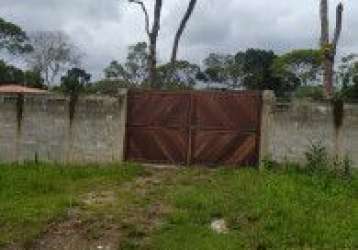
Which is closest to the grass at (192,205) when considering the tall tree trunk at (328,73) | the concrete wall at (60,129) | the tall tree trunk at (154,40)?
the concrete wall at (60,129)

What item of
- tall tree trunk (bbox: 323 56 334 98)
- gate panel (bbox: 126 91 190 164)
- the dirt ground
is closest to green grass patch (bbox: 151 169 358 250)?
the dirt ground

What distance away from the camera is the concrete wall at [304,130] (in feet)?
47.1

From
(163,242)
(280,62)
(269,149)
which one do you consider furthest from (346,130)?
(280,62)

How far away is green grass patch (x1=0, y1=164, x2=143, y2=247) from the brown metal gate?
0.88 meters

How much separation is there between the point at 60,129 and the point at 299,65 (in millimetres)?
27725

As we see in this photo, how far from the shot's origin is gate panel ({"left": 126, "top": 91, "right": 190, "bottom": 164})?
1527 centimetres

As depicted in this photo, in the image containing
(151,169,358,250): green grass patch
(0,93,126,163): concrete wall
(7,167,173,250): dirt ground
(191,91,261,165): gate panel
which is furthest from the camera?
(0,93,126,163): concrete wall

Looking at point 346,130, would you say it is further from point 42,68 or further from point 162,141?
point 42,68

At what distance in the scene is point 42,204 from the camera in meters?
12.2

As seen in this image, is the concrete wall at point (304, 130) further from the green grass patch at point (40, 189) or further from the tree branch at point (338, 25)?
the tree branch at point (338, 25)

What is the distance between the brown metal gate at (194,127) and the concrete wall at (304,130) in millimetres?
330

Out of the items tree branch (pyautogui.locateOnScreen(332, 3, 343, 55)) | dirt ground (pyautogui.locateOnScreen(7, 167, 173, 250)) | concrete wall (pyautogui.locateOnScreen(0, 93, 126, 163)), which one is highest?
tree branch (pyautogui.locateOnScreen(332, 3, 343, 55))

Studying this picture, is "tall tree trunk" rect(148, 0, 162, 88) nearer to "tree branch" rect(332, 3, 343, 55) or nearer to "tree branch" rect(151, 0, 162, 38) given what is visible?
"tree branch" rect(151, 0, 162, 38)

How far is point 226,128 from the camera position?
1504cm
